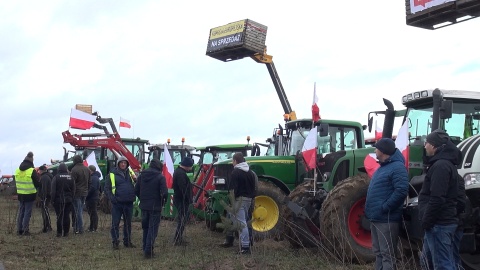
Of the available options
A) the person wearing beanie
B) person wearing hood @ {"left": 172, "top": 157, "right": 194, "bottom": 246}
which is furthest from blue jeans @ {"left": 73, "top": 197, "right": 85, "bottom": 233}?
the person wearing beanie

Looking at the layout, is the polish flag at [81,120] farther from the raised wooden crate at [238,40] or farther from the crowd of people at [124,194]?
the raised wooden crate at [238,40]

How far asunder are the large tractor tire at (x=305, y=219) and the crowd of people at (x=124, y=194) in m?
0.81

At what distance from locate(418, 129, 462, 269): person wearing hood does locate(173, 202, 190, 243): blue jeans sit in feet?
18.1

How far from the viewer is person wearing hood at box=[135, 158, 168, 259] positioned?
9.39m

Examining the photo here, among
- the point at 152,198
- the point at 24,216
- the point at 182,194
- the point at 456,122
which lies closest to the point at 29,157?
the point at 24,216

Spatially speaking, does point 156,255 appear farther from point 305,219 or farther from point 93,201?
point 93,201

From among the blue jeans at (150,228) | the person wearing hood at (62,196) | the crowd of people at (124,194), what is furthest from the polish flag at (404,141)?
the person wearing hood at (62,196)

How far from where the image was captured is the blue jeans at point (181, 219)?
10492 mm

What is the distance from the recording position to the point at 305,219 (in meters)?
8.72

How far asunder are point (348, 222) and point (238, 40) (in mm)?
25533

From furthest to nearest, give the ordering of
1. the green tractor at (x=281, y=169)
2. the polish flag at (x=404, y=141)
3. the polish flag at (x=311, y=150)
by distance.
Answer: the green tractor at (x=281, y=169) → the polish flag at (x=311, y=150) → the polish flag at (x=404, y=141)

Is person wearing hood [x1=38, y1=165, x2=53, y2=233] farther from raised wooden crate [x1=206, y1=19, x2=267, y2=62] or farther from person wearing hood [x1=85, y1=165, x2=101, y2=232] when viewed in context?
raised wooden crate [x1=206, y1=19, x2=267, y2=62]

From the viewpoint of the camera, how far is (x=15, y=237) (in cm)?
1228

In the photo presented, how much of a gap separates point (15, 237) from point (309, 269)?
722 centimetres
